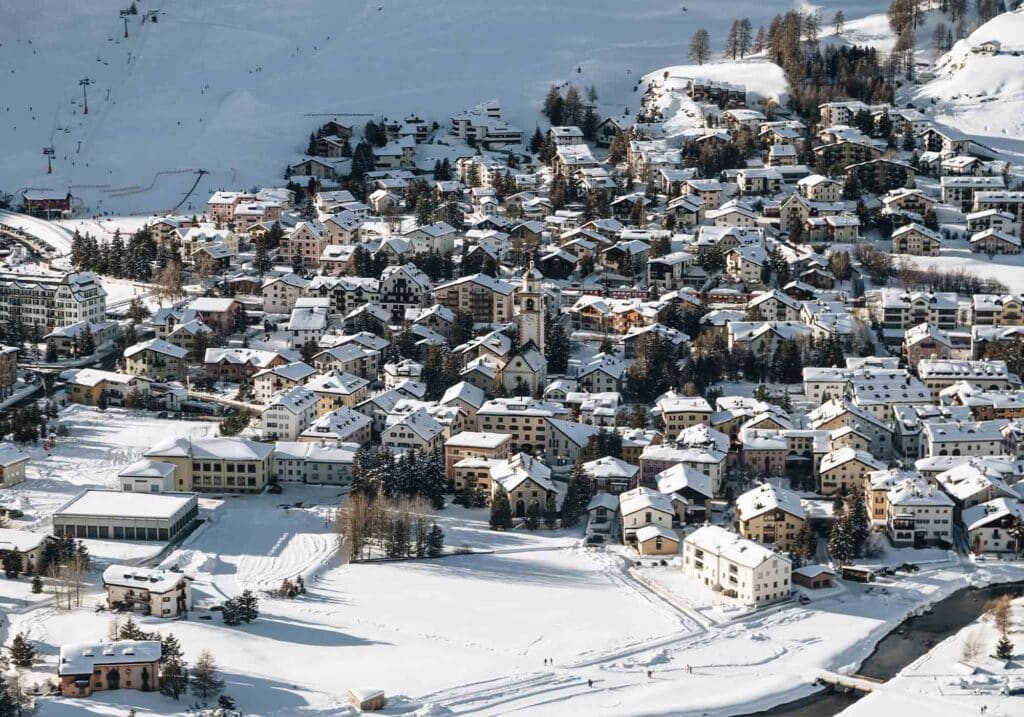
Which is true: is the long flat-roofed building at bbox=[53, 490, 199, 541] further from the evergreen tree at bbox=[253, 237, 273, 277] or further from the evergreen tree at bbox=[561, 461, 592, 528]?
the evergreen tree at bbox=[253, 237, 273, 277]

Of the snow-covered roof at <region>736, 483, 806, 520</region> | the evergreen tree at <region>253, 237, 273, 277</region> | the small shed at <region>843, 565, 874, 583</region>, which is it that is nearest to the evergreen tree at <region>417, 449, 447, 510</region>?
the snow-covered roof at <region>736, 483, 806, 520</region>

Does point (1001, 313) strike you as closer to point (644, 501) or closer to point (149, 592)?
point (644, 501)

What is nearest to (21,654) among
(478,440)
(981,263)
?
(478,440)

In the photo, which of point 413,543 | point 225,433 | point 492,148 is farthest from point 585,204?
point 413,543

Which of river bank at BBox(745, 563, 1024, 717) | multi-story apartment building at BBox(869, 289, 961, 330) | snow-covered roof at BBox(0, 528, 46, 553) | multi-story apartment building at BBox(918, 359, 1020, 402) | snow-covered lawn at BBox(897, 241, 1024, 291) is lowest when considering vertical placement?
river bank at BBox(745, 563, 1024, 717)

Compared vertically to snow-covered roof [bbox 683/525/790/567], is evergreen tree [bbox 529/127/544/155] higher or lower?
higher

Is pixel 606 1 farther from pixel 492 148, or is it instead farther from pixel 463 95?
pixel 492 148

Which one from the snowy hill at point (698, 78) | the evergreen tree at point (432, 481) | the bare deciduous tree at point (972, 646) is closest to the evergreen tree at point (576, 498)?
the evergreen tree at point (432, 481)
